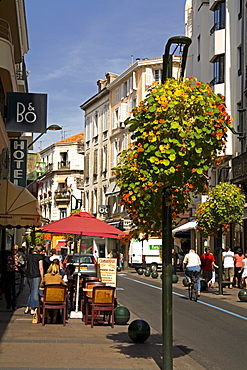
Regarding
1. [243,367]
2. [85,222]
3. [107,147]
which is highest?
[107,147]

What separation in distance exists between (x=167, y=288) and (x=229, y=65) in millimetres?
32636

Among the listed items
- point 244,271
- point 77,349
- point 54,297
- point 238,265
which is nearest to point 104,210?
point 238,265

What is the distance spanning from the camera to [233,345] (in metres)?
12.6

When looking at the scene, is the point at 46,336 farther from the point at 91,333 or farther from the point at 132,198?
the point at 132,198

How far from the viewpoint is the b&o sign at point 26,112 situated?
21.8m

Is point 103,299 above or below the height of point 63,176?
below

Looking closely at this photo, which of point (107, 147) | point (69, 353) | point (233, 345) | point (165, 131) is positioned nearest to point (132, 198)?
point (165, 131)

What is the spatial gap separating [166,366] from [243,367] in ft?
5.08

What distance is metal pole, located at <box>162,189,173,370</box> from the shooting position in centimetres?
935

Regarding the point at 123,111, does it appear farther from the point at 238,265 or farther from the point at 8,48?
the point at 8,48

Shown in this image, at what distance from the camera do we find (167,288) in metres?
9.62

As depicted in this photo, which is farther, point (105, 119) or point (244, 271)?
point (105, 119)

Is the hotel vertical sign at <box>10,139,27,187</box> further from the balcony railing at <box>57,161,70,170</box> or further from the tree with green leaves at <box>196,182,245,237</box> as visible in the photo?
the balcony railing at <box>57,161,70,170</box>

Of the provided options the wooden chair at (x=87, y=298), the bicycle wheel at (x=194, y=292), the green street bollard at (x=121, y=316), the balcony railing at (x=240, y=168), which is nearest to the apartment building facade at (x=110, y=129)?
the balcony railing at (x=240, y=168)
